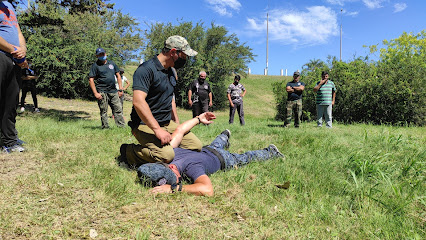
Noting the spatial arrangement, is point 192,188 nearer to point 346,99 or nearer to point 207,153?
point 207,153

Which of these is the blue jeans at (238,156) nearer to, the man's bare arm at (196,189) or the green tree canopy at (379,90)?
the man's bare arm at (196,189)

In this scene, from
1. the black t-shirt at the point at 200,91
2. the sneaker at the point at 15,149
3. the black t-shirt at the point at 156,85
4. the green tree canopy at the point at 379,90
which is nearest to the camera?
the black t-shirt at the point at 156,85

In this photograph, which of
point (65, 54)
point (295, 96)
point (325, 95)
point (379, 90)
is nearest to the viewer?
point (325, 95)

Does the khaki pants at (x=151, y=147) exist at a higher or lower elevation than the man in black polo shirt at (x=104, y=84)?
lower

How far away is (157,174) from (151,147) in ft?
1.68

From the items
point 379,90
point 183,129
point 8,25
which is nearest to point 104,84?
point 8,25

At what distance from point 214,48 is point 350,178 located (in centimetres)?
2336

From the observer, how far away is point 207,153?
11.7ft

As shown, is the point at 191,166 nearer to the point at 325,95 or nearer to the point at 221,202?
the point at 221,202

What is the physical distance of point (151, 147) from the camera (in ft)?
10.5

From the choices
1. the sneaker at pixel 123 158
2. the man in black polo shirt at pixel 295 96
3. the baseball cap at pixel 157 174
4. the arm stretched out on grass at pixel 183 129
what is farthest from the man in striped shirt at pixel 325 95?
the baseball cap at pixel 157 174

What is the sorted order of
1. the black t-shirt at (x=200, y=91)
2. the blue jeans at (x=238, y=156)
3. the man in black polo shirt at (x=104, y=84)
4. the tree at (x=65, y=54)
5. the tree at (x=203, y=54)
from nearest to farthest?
the blue jeans at (x=238, y=156), the man in black polo shirt at (x=104, y=84), the black t-shirt at (x=200, y=91), the tree at (x=65, y=54), the tree at (x=203, y=54)

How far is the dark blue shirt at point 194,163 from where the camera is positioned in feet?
9.98

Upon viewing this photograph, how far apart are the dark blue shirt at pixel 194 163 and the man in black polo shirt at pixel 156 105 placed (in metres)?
0.16
